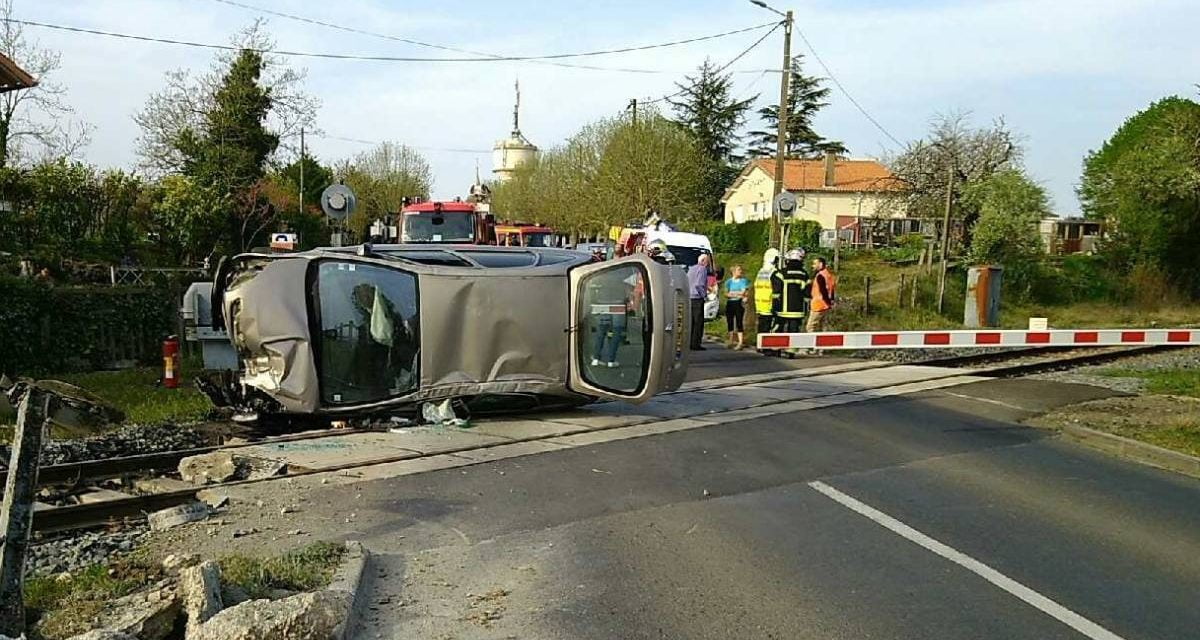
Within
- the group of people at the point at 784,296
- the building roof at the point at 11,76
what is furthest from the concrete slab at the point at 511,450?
the building roof at the point at 11,76

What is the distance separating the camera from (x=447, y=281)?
395 inches

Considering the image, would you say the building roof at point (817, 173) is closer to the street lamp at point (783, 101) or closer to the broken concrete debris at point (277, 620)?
the street lamp at point (783, 101)

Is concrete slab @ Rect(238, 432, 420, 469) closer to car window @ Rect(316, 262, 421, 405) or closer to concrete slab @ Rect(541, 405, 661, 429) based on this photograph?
car window @ Rect(316, 262, 421, 405)

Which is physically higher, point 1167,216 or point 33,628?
point 1167,216

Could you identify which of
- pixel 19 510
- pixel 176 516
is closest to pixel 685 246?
pixel 176 516

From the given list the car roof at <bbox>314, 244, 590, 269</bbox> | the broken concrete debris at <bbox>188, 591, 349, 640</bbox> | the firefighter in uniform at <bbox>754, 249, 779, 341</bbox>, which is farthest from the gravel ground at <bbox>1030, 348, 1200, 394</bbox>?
the broken concrete debris at <bbox>188, 591, 349, 640</bbox>

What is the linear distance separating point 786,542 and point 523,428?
4219 millimetres

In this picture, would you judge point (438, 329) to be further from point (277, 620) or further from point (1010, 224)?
point (1010, 224)

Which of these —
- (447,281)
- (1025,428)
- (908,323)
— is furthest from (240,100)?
(1025,428)

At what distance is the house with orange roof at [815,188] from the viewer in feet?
183

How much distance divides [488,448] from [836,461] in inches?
127

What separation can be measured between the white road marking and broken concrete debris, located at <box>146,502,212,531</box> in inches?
186

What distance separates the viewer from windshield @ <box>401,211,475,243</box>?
20.6 m

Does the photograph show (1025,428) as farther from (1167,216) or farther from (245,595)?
(1167,216)
